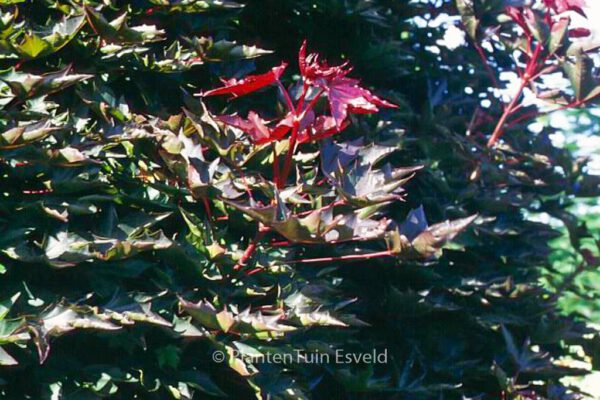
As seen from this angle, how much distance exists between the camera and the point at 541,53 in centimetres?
260

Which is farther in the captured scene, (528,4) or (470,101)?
(470,101)

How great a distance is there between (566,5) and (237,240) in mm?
1357

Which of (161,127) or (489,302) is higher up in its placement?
(161,127)

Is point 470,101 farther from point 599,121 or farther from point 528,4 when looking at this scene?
point 599,121

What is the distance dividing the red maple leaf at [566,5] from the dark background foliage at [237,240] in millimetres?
446

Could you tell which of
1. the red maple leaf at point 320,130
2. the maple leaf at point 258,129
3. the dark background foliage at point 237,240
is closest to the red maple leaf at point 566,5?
the dark background foliage at point 237,240

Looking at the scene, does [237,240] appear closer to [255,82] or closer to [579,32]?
[255,82]

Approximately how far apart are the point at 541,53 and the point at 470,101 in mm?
320

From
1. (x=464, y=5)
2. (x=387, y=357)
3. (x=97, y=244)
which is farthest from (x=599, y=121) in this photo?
(x=97, y=244)

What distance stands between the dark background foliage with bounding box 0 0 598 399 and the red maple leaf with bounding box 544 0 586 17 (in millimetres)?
446

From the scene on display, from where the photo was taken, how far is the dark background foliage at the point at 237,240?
1.69 meters

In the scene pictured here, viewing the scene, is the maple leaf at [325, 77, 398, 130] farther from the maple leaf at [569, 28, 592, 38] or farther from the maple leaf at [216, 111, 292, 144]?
the maple leaf at [569, 28, 592, 38]

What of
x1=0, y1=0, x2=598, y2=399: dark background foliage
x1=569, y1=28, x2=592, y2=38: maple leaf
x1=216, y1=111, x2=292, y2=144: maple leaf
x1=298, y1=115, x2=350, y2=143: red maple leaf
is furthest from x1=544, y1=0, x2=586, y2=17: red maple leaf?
x1=216, y1=111, x2=292, y2=144: maple leaf

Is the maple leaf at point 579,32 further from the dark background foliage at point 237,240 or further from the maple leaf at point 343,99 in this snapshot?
the maple leaf at point 343,99
